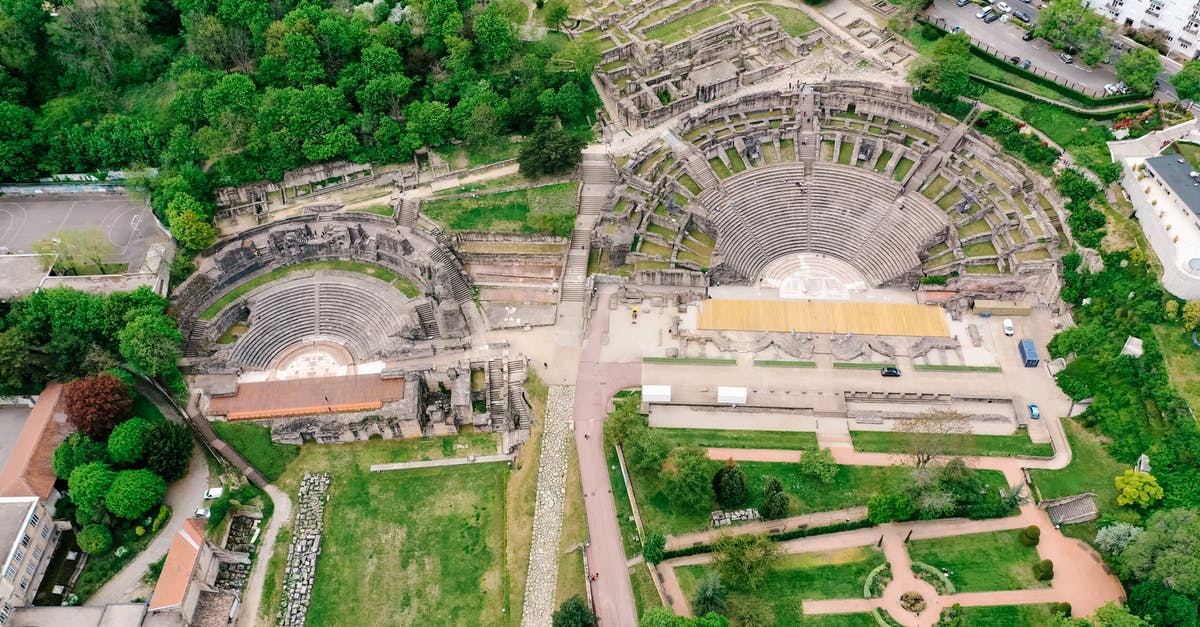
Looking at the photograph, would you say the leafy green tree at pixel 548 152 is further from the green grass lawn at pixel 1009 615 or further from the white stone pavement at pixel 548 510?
the green grass lawn at pixel 1009 615

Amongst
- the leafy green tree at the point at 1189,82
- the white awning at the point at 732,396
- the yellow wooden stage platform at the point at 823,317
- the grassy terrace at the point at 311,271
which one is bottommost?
the white awning at the point at 732,396

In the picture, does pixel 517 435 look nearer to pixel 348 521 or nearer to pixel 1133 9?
pixel 348 521

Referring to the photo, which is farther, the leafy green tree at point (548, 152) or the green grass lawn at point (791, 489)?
the leafy green tree at point (548, 152)

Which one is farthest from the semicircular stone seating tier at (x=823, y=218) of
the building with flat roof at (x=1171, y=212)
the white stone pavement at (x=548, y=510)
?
the white stone pavement at (x=548, y=510)

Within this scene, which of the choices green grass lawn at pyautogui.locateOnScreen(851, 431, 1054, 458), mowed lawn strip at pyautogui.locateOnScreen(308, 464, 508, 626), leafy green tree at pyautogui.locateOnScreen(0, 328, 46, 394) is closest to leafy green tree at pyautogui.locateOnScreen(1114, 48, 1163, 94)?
green grass lawn at pyautogui.locateOnScreen(851, 431, 1054, 458)

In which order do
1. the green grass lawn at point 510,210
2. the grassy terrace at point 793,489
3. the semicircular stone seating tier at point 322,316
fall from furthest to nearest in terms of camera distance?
the green grass lawn at point 510,210, the semicircular stone seating tier at point 322,316, the grassy terrace at point 793,489

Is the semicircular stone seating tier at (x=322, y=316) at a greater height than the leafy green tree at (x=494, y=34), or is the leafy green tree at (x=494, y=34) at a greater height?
the leafy green tree at (x=494, y=34)

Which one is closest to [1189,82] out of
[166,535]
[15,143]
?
[166,535]
